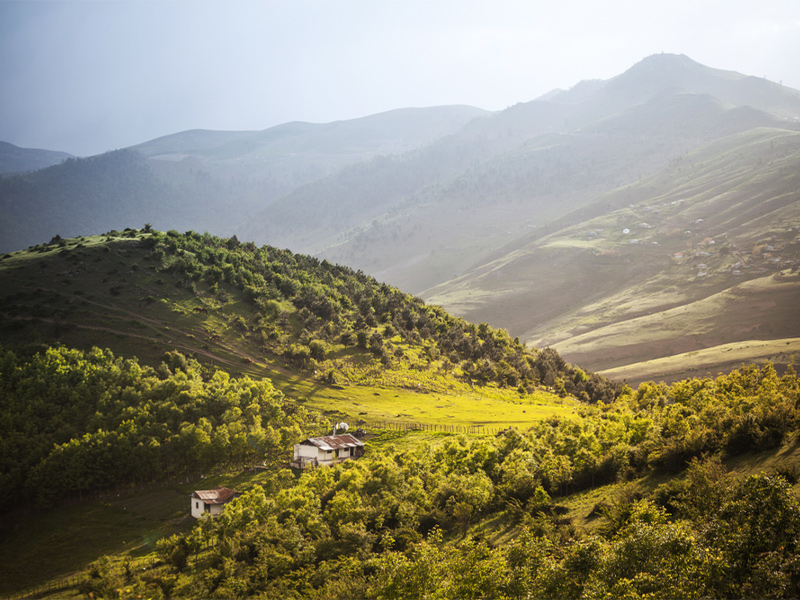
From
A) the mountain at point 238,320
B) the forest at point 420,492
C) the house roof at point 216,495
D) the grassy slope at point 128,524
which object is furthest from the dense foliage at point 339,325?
the grassy slope at point 128,524

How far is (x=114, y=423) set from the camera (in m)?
69.7

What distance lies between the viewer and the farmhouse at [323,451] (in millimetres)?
69062

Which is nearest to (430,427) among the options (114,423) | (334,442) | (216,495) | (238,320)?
(334,442)

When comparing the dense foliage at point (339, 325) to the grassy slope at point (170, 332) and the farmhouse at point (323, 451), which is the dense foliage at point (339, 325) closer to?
the grassy slope at point (170, 332)

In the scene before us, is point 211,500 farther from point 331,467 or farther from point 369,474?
point 369,474

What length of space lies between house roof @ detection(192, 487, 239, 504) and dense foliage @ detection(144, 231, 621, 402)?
133 feet

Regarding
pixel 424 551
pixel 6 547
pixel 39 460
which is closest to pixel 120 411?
pixel 39 460

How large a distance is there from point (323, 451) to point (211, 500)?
16.1 metres

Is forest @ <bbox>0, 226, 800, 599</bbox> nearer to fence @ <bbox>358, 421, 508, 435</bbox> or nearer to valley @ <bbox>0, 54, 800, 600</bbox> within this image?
valley @ <bbox>0, 54, 800, 600</bbox>

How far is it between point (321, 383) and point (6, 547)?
5240cm

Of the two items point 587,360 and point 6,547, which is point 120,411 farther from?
point 587,360

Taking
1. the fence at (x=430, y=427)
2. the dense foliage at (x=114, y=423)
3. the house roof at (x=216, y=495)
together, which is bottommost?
the fence at (x=430, y=427)

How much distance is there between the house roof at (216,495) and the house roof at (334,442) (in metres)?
12.4

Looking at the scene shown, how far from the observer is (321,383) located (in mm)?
98500
